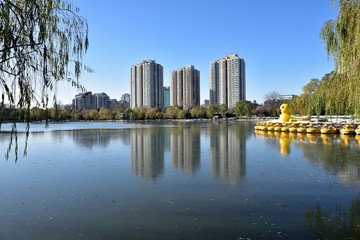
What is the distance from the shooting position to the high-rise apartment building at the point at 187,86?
100 meters

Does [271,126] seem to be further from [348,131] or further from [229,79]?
[229,79]

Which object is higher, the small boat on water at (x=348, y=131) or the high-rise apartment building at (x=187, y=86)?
the high-rise apartment building at (x=187, y=86)

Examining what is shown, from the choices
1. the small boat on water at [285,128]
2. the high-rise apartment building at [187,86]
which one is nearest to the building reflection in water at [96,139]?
the small boat on water at [285,128]

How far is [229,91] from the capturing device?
98562 mm

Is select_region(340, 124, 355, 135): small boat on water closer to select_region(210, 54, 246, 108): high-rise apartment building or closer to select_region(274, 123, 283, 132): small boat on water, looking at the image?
select_region(274, 123, 283, 132): small boat on water

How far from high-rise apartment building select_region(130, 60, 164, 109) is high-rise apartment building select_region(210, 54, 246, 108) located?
693 inches

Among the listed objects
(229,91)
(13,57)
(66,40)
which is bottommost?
(13,57)

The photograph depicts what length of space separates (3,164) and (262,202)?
30.4ft

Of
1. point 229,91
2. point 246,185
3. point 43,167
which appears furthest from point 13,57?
point 229,91

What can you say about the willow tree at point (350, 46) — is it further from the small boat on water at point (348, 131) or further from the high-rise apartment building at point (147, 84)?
the high-rise apartment building at point (147, 84)

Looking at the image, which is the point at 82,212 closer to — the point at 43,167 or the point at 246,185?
the point at 246,185

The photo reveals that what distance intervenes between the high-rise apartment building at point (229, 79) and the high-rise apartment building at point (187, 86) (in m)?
6.01

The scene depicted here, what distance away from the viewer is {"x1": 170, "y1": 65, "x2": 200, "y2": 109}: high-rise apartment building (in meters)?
100

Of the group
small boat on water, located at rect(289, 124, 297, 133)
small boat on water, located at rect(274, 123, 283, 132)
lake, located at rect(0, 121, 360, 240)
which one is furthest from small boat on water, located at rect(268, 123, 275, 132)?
lake, located at rect(0, 121, 360, 240)
